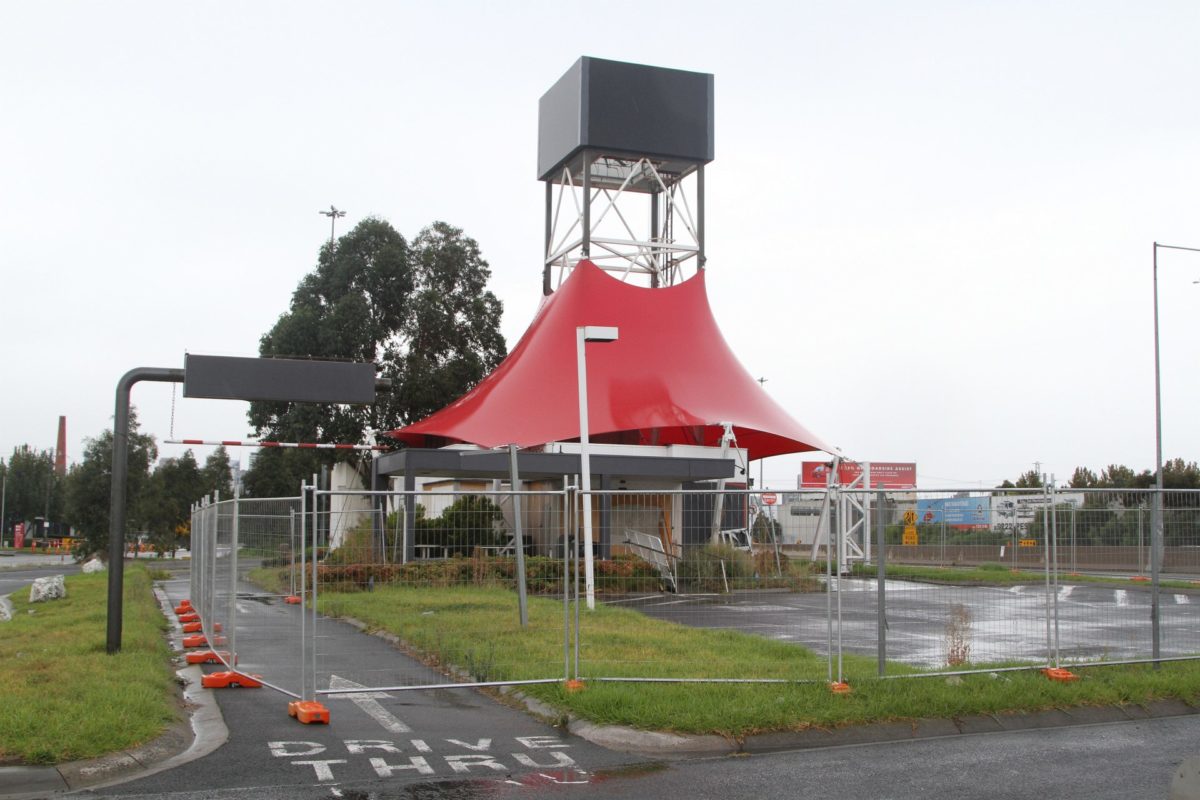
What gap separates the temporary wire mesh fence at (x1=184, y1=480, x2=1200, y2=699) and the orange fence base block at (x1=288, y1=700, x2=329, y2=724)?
0.10m

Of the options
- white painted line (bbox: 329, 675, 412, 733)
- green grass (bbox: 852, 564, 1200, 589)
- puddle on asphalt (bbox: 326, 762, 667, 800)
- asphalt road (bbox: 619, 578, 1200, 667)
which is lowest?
white painted line (bbox: 329, 675, 412, 733)

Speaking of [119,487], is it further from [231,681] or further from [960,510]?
[960,510]

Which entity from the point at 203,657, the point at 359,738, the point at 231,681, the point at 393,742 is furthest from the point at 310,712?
the point at 203,657

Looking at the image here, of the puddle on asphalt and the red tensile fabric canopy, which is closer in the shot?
the puddle on asphalt

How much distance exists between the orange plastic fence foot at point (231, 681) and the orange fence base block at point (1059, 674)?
647cm

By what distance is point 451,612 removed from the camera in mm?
9320

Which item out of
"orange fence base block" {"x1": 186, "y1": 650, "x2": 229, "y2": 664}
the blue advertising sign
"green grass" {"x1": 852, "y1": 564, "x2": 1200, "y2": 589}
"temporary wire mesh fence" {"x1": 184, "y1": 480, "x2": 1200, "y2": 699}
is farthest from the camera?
"orange fence base block" {"x1": 186, "y1": 650, "x2": 229, "y2": 664}

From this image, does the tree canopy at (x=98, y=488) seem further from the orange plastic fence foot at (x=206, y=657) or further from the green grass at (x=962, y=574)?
the green grass at (x=962, y=574)

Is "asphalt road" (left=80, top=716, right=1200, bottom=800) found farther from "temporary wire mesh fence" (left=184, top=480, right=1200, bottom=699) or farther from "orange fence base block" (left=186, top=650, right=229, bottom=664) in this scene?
"orange fence base block" (left=186, top=650, right=229, bottom=664)

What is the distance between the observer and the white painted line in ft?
26.7

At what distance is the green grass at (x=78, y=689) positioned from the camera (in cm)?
684

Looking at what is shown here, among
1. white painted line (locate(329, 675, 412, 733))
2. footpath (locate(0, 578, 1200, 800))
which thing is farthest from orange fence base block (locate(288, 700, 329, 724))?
white painted line (locate(329, 675, 412, 733))

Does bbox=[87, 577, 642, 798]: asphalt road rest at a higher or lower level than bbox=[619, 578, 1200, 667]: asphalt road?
lower

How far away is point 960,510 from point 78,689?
22.6 ft
